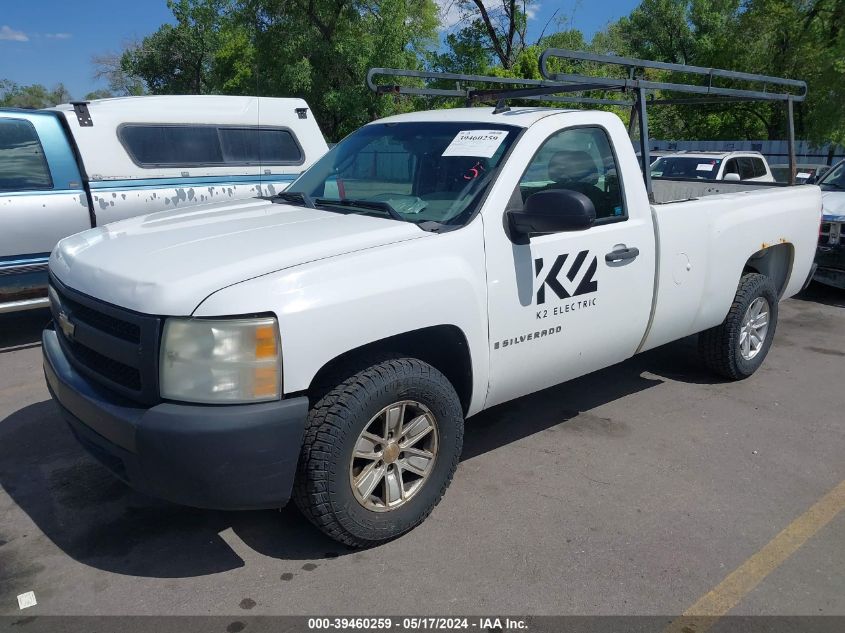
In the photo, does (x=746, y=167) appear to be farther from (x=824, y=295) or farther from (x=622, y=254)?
(x=622, y=254)

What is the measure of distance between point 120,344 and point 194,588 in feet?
3.41

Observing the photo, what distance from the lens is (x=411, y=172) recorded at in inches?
151

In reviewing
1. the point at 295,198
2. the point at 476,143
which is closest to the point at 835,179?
the point at 476,143

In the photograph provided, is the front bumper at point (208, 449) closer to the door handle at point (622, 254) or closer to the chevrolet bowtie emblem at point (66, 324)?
the chevrolet bowtie emblem at point (66, 324)

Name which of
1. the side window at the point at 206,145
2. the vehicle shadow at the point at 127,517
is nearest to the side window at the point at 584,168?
the vehicle shadow at the point at 127,517

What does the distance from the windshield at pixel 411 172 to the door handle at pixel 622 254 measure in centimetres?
84

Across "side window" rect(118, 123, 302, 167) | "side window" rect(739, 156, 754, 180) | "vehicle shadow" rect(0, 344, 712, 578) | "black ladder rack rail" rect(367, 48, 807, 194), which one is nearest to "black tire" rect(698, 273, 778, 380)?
"black ladder rack rail" rect(367, 48, 807, 194)

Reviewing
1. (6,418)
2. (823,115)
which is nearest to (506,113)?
(6,418)

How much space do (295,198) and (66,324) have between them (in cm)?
147

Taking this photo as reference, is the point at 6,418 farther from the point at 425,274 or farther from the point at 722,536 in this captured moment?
the point at 722,536

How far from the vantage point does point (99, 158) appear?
6504 mm

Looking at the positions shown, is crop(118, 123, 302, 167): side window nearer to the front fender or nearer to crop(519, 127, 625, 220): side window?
crop(519, 127, 625, 220): side window

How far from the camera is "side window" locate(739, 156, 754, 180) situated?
483 inches

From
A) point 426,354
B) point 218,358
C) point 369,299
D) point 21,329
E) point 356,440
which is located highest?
point 369,299
